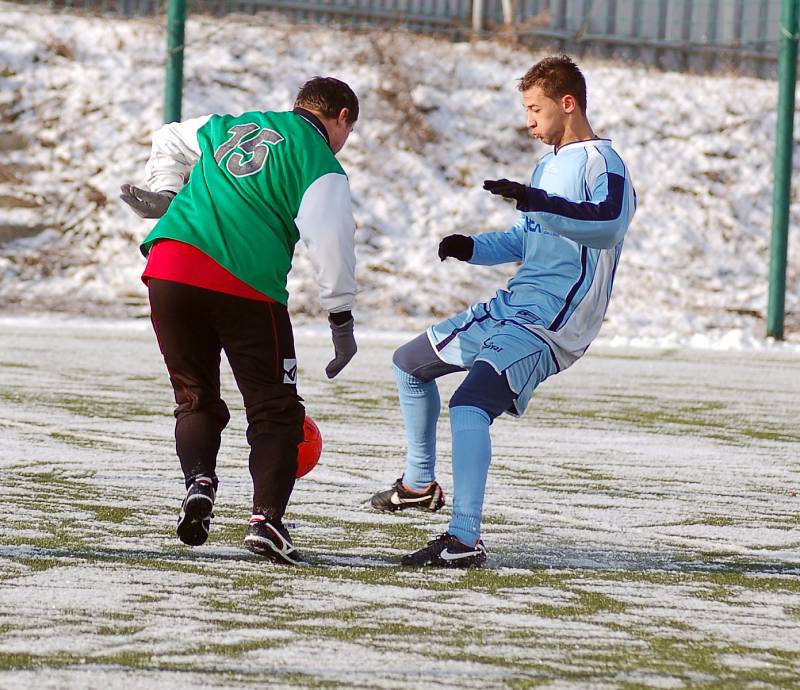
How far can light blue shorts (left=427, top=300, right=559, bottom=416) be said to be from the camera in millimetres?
4719

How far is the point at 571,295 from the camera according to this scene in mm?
4836

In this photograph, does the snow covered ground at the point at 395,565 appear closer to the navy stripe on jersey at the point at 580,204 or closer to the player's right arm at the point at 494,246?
the player's right arm at the point at 494,246

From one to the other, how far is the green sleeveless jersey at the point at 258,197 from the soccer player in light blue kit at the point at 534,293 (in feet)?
1.74

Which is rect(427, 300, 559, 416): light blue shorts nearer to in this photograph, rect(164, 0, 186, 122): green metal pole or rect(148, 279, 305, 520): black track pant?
rect(148, 279, 305, 520): black track pant

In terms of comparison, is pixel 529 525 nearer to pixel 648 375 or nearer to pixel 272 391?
pixel 272 391

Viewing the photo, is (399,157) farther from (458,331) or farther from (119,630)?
(119,630)

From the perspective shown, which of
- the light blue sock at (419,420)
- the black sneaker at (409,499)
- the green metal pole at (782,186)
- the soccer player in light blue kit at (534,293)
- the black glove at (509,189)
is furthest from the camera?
the green metal pole at (782,186)

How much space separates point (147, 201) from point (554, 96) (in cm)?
129

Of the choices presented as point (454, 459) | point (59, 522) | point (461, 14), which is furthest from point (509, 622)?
point (461, 14)

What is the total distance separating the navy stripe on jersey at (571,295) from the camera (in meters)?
4.82

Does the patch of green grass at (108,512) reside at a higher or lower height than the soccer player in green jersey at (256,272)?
lower

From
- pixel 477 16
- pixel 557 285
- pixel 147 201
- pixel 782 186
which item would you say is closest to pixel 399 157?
pixel 477 16

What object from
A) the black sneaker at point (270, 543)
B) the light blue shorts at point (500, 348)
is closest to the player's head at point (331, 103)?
the light blue shorts at point (500, 348)

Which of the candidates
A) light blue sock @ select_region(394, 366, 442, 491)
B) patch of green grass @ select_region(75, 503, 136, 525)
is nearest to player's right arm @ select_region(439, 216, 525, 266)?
light blue sock @ select_region(394, 366, 442, 491)
